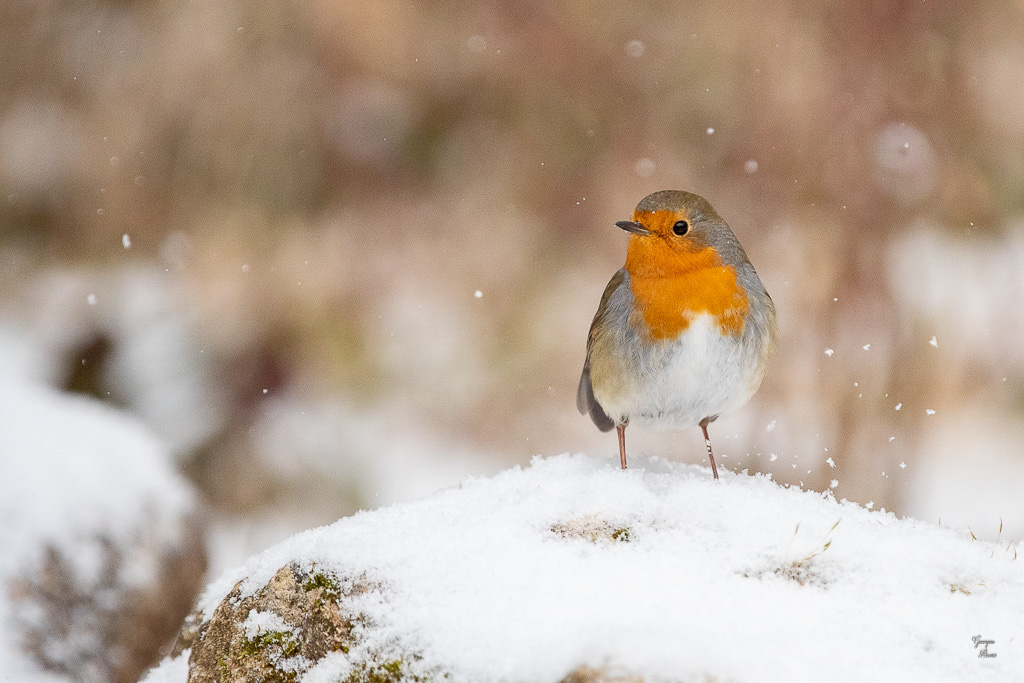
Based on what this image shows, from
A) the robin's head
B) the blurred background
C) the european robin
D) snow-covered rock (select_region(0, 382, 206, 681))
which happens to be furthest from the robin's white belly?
snow-covered rock (select_region(0, 382, 206, 681))

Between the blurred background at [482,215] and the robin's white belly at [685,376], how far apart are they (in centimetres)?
164

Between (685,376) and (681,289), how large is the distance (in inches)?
8.8

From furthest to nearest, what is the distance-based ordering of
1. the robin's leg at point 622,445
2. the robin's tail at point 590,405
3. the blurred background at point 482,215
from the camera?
the blurred background at point 482,215 < the robin's tail at point 590,405 < the robin's leg at point 622,445

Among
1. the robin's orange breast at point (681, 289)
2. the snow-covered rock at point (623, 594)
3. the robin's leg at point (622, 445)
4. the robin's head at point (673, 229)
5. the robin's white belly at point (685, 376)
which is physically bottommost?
the snow-covered rock at point (623, 594)

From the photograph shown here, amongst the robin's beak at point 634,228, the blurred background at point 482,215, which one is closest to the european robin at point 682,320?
the robin's beak at point 634,228

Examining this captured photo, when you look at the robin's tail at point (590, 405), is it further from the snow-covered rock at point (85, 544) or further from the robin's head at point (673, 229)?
the snow-covered rock at point (85, 544)

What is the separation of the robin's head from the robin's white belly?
0.17 m

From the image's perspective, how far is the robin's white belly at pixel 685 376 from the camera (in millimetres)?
2041

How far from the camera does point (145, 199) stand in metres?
3.78

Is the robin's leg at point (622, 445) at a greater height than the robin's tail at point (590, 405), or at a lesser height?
lesser

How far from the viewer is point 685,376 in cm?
207

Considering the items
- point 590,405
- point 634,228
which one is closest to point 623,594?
point 634,228

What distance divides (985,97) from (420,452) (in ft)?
10.2

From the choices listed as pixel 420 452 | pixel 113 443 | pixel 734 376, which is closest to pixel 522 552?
pixel 734 376
